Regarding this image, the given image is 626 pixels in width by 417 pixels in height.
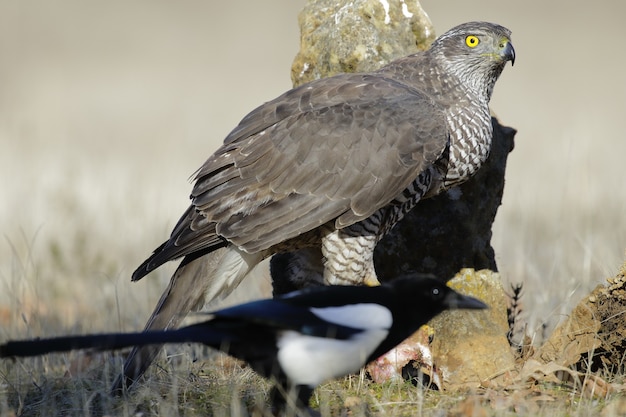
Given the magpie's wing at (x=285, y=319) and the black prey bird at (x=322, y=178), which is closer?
the magpie's wing at (x=285, y=319)

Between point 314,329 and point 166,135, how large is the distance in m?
8.57

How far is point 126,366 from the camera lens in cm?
448

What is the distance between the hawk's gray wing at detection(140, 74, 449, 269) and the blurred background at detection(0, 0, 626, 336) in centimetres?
92

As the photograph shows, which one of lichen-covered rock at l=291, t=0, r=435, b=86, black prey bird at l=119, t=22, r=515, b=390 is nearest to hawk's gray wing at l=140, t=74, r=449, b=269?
black prey bird at l=119, t=22, r=515, b=390

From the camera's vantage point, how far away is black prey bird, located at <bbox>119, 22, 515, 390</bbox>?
4738 millimetres

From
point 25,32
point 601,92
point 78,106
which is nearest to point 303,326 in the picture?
point 78,106

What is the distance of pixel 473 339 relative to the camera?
5.04 m

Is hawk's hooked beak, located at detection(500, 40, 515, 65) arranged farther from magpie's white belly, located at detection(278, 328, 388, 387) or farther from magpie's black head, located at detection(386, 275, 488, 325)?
magpie's white belly, located at detection(278, 328, 388, 387)

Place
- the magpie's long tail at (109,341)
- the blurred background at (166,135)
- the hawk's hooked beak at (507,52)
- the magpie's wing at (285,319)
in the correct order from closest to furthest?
1. the magpie's long tail at (109,341)
2. the magpie's wing at (285,319)
3. the hawk's hooked beak at (507,52)
4. the blurred background at (166,135)

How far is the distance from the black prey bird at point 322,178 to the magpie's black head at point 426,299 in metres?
0.99

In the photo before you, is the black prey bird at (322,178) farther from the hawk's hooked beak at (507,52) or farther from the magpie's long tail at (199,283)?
the hawk's hooked beak at (507,52)

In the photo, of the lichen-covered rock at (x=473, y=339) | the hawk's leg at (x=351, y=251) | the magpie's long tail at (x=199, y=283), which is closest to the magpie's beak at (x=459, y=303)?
the lichen-covered rock at (x=473, y=339)

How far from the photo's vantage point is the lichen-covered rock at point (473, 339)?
4891mm

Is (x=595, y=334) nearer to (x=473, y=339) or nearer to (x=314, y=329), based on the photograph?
(x=473, y=339)
